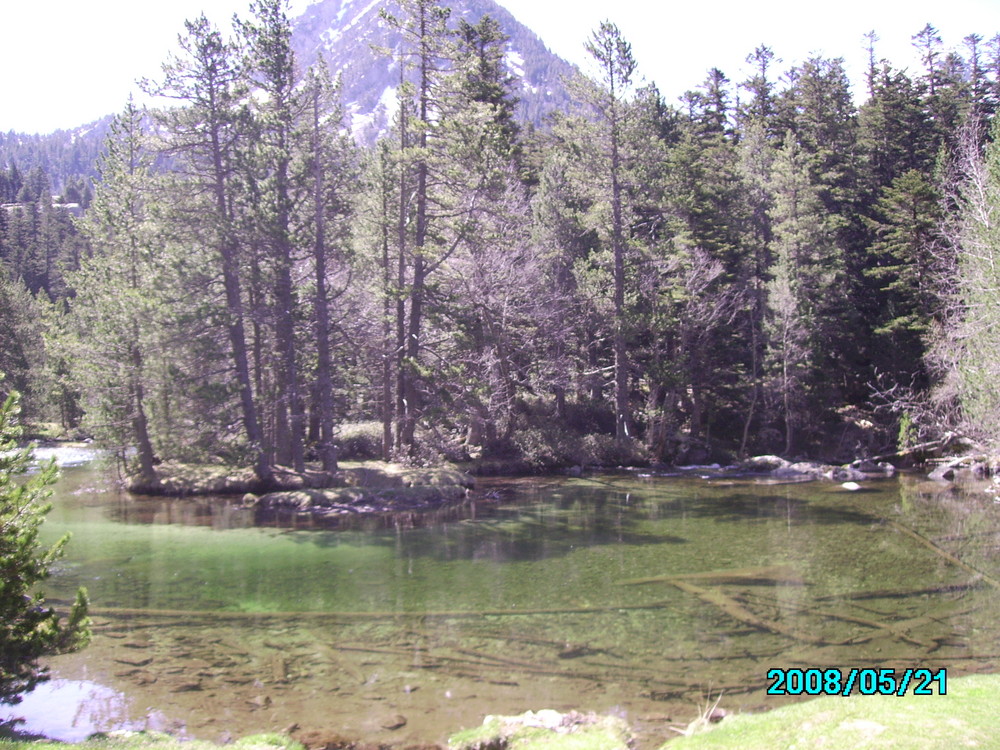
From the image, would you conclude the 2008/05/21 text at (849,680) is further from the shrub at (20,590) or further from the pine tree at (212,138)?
the pine tree at (212,138)

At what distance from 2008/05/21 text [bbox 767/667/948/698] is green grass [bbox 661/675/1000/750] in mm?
928

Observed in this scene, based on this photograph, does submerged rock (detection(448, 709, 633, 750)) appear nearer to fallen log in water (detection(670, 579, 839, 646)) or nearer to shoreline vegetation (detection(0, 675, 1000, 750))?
shoreline vegetation (detection(0, 675, 1000, 750))

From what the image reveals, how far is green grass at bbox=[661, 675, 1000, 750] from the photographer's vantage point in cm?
582

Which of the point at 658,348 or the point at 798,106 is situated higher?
the point at 798,106

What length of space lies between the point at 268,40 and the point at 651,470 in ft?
71.7

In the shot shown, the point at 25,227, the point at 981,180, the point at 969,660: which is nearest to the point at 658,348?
the point at 981,180

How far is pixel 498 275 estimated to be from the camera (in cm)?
2828

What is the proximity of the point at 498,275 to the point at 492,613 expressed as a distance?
1832cm

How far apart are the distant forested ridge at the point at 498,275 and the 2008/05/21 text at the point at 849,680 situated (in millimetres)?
13684

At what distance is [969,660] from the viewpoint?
9352 millimetres

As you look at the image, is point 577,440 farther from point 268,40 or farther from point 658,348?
point 268,40

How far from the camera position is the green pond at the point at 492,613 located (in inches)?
336

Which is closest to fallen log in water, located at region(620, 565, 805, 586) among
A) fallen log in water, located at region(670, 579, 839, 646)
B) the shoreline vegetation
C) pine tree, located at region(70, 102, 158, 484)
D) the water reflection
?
fallen log in water, located at region(670, 579, 839, 646)

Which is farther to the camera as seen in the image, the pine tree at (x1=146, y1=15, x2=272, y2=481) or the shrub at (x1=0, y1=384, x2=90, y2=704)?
the pine tree at (x1=146, y1=15, x2=272, y2=481)
